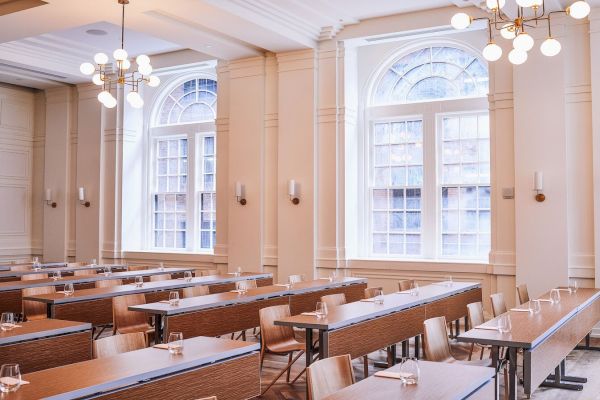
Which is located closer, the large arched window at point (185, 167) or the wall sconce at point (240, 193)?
the wall sconce at point (240, 193)

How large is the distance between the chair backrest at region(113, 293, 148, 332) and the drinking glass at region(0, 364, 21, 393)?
322 centimetres

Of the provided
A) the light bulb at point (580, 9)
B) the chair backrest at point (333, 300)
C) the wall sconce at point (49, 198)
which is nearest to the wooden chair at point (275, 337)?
the chair backrest at point (333, 300)

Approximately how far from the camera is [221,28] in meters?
8.70

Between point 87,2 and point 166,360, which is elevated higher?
point 87,2

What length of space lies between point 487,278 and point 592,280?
129cm

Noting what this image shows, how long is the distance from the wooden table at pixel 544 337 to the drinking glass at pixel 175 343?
1.82 m

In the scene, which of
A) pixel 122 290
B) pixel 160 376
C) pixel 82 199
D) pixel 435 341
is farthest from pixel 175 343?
pixel 82 199

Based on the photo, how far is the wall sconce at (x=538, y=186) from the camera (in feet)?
26.0

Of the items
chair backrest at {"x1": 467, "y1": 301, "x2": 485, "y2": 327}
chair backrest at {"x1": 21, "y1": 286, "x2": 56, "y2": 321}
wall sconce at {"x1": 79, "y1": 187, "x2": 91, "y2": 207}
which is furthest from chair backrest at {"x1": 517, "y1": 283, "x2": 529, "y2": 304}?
wall sconce at {"x1": 79, "y1": 187, "x2": 91, "y2": 207}

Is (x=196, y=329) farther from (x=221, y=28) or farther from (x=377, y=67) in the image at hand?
(x=377, y=67)

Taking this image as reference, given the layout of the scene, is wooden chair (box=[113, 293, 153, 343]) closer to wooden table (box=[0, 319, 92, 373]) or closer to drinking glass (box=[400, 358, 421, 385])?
wooden table (box=[0, 319, 92, 373])

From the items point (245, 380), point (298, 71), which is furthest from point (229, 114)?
point (245, 380)

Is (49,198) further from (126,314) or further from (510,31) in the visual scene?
(510,31)

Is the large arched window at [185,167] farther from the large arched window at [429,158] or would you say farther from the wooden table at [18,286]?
the wooden table at [18,286]
